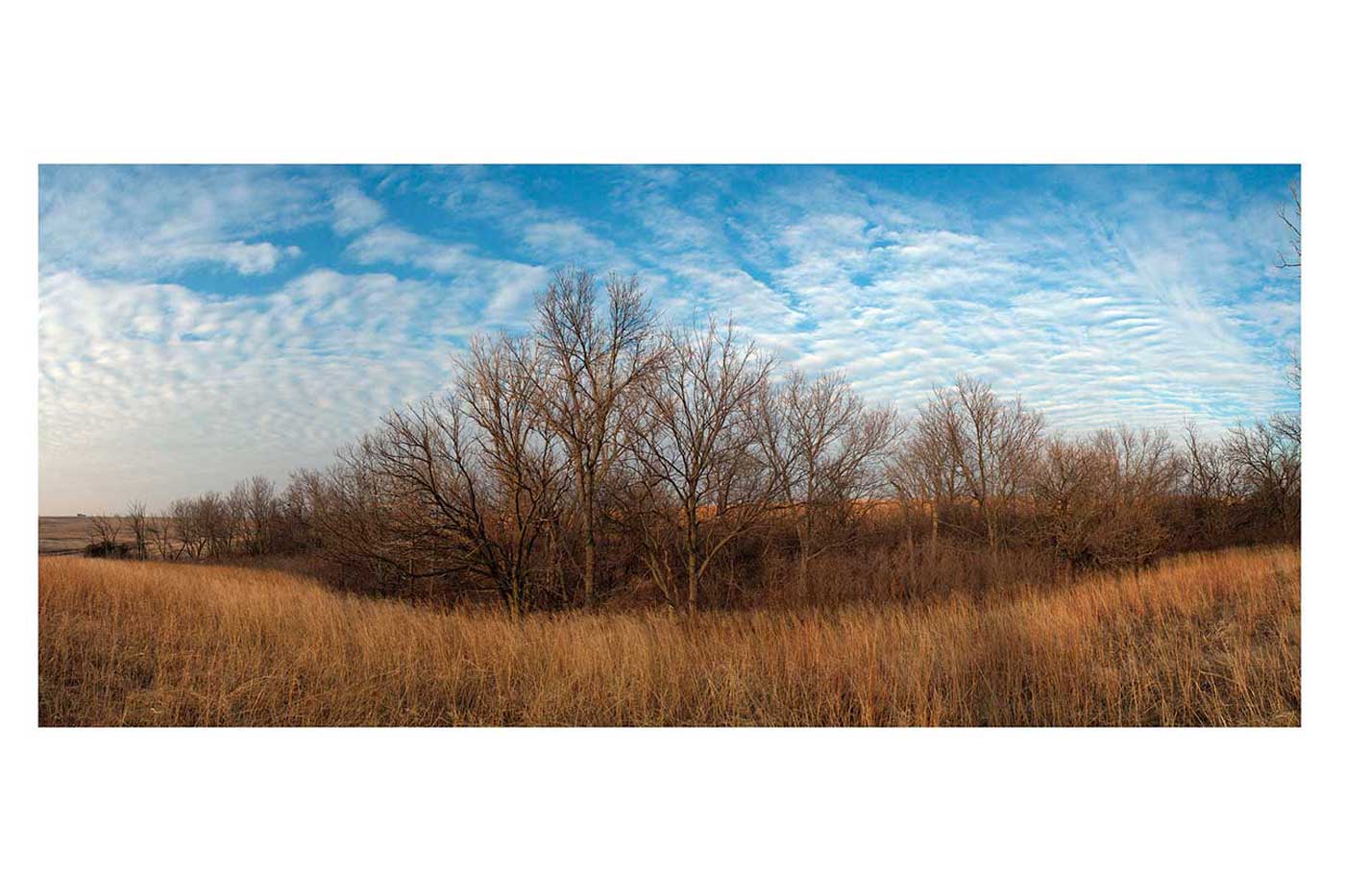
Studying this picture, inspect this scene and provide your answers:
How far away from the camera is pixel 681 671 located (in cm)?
502

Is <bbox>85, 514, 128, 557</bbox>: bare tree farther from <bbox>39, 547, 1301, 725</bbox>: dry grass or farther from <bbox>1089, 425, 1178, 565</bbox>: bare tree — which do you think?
<bbox>1089, 425, 1178, 565</bbox>: bare tree

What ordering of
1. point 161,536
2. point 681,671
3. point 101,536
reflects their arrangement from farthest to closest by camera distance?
point 161,536 < point 101,536 < point 681,671

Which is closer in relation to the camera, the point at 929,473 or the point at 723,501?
the point at 723,501

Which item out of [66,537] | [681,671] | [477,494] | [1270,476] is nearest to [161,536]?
[66,537]

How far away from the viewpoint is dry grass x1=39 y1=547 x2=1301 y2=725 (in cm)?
455

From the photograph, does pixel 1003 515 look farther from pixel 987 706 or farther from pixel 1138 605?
pixel 987 706

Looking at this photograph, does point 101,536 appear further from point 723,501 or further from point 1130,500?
point 1130,500

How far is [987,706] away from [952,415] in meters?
15.2

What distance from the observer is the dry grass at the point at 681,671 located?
455 cm

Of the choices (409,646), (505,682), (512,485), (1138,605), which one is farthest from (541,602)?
(1138,605)

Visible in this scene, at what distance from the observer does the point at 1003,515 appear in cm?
1786

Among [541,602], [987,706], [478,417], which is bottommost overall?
[541,602]

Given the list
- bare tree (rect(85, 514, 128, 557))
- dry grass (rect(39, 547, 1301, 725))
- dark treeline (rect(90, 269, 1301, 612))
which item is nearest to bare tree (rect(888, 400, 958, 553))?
dark treeline (rect(90, 269, 1301, 612))

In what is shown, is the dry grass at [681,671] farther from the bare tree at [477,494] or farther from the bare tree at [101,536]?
the bare tree at [101,536]
